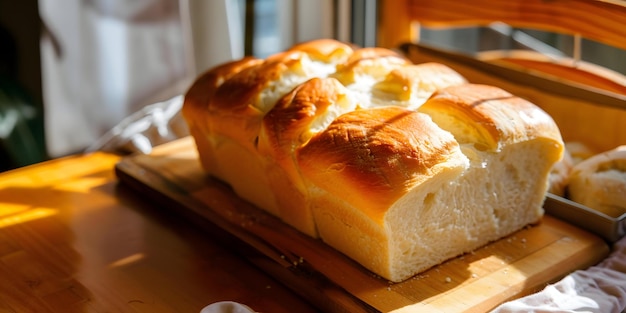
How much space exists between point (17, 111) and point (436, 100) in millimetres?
1164

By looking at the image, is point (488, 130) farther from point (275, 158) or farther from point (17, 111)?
point (17, 111)

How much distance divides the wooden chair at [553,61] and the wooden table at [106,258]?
787mm

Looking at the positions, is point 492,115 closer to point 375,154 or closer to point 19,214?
point 375,154

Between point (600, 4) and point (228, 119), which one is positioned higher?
point (600, 4)

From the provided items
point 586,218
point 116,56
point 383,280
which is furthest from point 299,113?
point 116,56

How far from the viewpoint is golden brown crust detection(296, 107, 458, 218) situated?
116cm

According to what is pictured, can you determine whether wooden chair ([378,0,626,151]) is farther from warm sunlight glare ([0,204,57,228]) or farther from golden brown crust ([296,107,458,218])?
warm sunlight glare ([0,204,57,228])

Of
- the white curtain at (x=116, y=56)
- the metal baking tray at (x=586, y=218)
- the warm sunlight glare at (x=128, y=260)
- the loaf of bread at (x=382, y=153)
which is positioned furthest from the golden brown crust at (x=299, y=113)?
the white curtain at (x=116, y=56)

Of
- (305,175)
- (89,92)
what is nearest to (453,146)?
(305,175)

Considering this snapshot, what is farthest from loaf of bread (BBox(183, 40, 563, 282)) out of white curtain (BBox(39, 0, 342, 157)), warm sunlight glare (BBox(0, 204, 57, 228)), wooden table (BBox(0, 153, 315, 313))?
white curtain (BBox(39, 0, 342, 157))

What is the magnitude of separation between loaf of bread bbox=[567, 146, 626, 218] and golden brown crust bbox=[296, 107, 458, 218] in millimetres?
332

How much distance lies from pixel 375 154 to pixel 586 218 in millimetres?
456

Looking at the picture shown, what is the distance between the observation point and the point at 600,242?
133cm

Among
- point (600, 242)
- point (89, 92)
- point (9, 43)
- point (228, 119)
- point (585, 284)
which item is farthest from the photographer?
point (89, 92)
